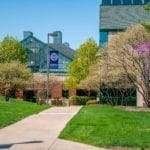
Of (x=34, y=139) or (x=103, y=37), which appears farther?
(x=103, y=37)

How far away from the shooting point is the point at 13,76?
64.3 m

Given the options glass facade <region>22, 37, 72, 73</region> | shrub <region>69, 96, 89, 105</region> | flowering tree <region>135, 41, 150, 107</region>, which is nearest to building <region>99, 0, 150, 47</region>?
shrub <region>69, 96, 89, 105</region>

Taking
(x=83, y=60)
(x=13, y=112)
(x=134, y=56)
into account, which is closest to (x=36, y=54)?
(x=83, y=60)

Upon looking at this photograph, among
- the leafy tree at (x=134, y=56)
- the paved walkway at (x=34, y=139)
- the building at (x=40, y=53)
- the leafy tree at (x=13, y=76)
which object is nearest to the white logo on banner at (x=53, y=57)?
the leafy tree at (x=134, y=56)

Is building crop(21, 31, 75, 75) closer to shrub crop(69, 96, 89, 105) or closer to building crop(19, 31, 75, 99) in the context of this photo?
building crop(19, 31, 75, 99)

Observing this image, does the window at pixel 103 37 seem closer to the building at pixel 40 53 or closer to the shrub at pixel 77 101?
the shrub at pixel 77 101

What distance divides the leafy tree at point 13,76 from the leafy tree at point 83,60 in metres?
6.34

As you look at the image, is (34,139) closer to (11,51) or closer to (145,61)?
(145,61)

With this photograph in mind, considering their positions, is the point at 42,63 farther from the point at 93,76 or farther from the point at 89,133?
the point at 89,133

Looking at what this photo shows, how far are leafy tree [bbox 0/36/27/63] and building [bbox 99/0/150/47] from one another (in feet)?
51.2

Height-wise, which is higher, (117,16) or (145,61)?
(117,16)

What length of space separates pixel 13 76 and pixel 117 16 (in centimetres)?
1455

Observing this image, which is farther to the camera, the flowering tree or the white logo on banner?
the white logo on banner

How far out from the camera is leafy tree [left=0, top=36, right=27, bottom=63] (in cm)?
7438
